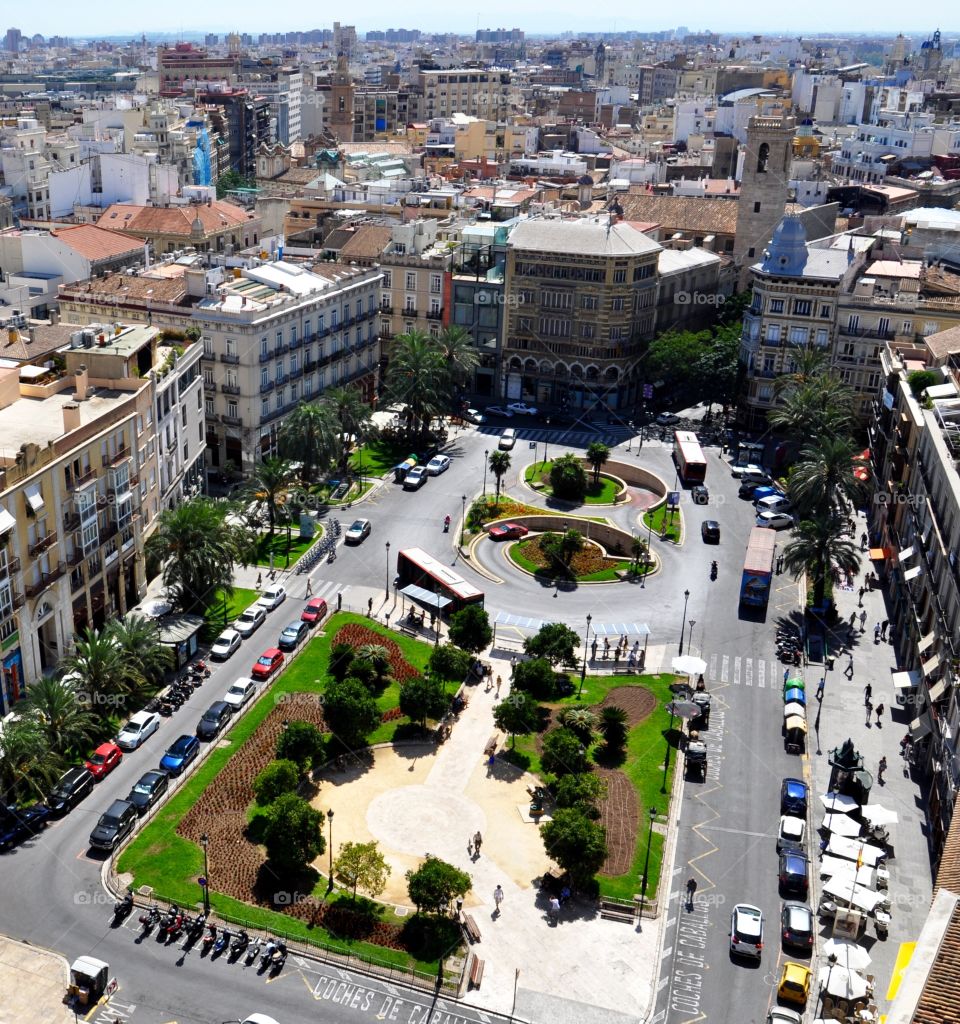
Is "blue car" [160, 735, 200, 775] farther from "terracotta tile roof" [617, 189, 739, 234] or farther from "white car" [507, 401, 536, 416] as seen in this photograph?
"terracotta tile roof" [617, 189, 739, 234]

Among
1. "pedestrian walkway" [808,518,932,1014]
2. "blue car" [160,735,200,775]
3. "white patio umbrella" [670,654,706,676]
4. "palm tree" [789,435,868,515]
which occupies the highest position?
"palm tree" [789,435,868,515]

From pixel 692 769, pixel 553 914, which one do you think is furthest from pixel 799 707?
pixel 553 914

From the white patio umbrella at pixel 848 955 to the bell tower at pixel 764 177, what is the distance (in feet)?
357

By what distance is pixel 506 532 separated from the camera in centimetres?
9881

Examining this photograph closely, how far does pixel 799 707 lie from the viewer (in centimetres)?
7269

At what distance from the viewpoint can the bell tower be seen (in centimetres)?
14262

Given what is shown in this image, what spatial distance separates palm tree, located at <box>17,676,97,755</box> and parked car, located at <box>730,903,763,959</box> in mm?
35990

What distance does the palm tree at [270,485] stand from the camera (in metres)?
90.8

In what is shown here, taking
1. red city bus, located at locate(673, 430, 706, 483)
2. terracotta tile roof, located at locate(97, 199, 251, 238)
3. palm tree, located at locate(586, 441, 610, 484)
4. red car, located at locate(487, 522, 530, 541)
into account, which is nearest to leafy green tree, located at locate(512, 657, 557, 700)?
red car, located at locate(487, 522, 530, 541)

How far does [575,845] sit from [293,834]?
535 inches

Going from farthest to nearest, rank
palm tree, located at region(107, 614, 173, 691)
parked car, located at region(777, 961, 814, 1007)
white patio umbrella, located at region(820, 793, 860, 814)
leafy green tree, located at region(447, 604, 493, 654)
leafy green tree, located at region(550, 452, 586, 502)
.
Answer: leafy green tree, located at region(550, 452, 586, 502)
leafy green tree, located at region(447, 604, 493, 654)
palm tree, located at region(107, 614, 173, 691)
white patio umbrella, located at region(820, 793, 860, 814)
parked car, located at region(777, 961, 814, 1007)

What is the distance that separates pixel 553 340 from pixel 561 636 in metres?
63.3

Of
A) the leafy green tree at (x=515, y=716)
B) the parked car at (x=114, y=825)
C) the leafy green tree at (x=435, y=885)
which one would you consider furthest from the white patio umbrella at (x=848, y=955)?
the parked car at (x=114, y=825)

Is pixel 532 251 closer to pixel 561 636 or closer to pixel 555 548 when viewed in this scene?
pixel 555 548
